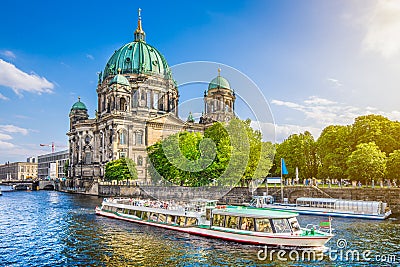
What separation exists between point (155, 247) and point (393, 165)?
4702cm

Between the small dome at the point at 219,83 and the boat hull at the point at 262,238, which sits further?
the small dome at the point at 219,83

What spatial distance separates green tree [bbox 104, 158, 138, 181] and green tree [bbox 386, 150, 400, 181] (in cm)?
5966

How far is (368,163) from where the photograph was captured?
60.9m

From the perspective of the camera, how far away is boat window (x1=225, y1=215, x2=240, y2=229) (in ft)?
115

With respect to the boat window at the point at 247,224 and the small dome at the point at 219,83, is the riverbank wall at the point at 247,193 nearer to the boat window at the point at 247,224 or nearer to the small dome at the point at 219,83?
the boat window at the point at 247,224

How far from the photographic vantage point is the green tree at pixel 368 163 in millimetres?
61250

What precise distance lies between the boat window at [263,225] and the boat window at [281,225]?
0.56 m

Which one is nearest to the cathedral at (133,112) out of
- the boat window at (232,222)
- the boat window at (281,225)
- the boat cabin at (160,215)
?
the boat cabin at (160,215)

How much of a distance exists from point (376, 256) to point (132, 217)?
2850 cm

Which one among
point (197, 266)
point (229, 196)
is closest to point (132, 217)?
point (197, 266)

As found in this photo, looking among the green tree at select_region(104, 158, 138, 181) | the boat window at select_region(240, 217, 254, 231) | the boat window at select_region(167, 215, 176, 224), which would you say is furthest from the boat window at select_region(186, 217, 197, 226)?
the green tree at select_region(104, 158, 138, 181)

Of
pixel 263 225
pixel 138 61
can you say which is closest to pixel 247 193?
pixel 263 225

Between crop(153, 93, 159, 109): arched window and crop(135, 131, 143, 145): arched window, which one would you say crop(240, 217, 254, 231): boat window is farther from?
crop(153, 93, 159, 109): arched window

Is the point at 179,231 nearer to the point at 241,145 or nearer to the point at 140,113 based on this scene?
the point at 241,145
